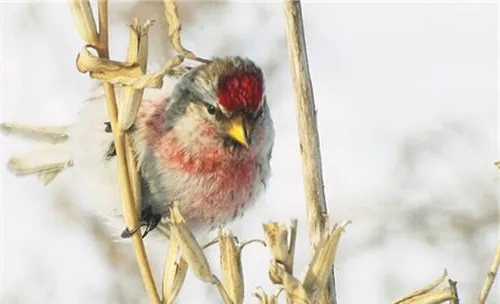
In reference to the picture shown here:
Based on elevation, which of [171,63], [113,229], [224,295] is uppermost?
[171,63]

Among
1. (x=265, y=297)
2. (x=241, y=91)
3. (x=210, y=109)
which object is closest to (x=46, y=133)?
(x=210, y=109)

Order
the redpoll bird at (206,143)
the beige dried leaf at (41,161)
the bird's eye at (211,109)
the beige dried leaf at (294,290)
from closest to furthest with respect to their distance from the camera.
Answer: the beige dried leaf at (294,290)
the redpoll bird at (206,143)
the bird's eye at (211,109)
the beige dried leaf at (41,161)

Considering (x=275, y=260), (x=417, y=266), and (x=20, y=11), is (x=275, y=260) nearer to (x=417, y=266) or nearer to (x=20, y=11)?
(x=417, y=266)

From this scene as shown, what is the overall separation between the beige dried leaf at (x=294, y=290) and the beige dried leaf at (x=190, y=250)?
0.36ft

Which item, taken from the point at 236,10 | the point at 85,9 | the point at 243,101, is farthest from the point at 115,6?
the point at 85,9

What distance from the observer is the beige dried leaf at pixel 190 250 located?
907 millimetres

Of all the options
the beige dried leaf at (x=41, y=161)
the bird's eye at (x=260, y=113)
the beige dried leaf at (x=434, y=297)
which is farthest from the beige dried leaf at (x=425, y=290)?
the beige dried leaf at (x=41, y=161)

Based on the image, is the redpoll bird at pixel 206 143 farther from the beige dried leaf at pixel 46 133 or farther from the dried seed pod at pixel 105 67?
the dried seed pod at pixel 105 67

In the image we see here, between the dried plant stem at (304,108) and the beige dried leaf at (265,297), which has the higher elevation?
the dried plant stem at (304,108)

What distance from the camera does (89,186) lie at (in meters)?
2.00

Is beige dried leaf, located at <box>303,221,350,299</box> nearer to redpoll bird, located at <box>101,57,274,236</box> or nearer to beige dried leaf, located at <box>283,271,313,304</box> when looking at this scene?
beige dried leaf, located at <box>283,271,313,304</box>

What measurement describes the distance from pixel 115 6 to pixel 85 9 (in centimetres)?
191

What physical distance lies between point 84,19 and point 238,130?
103cm

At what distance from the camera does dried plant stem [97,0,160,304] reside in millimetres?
883
